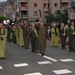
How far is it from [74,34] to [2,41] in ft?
15.4

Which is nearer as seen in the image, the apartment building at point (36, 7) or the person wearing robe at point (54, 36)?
the person wearing robe at point (54, 36)

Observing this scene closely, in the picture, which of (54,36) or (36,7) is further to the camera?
(36,7)

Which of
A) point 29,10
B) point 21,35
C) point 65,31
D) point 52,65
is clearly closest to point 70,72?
point 52,65

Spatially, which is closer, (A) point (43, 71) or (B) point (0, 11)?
(A) point (43, 71)

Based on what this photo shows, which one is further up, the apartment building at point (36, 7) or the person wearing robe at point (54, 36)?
the apartment building at point (36, 7)

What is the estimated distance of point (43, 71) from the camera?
425 inches

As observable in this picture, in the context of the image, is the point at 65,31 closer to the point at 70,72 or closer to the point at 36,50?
the point at 36,50

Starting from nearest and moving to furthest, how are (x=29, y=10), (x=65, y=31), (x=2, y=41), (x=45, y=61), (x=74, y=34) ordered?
1. (x=45, y=61)
2. (x=2, y=41)
3. (x=74, y=34)
4. (x=65, y=31)
5. (x=29, y=10)

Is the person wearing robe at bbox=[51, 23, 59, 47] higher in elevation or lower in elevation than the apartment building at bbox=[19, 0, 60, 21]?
lower

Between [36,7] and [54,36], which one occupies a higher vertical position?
[36,7]

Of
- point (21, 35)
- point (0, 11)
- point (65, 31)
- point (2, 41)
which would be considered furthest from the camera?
point (0, 11)

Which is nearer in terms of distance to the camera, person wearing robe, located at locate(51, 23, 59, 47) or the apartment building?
person wearing robe, located at locate(51, 23, 59, 47)

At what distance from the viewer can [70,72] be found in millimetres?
10438

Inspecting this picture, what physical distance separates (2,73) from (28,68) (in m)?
1.31
